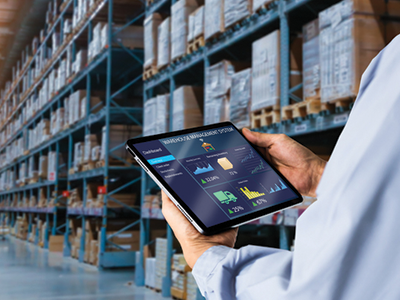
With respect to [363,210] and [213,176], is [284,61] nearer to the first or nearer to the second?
[213,176]

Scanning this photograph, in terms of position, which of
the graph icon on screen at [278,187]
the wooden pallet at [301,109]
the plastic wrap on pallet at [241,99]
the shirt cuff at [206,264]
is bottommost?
the shirt cuff at [206,264]

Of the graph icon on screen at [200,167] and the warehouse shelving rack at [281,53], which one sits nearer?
the graph icon on screen at [200,167]

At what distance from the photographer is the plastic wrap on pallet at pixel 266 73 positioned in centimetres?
426

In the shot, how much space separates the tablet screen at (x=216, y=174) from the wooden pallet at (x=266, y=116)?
2.86 metres

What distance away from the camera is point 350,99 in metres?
3.42

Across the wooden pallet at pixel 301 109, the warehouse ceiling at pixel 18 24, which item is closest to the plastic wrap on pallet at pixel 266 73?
the wooden pallet at pixel 301 109

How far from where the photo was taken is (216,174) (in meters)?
1.25

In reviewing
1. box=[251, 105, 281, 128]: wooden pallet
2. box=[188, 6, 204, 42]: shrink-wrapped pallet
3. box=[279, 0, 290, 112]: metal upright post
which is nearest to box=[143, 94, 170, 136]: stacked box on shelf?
box=[188, 6, 204, 42]: shrink-wrapped pallet

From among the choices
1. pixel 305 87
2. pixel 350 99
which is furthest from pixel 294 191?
pixel 305 87

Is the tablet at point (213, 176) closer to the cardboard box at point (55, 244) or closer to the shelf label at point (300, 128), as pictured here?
the shelf label at point (300, 128)

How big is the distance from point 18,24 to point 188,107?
49.3 feet

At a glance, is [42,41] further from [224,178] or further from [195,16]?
[224,178]

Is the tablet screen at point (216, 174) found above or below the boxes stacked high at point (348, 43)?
below

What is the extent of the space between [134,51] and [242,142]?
860cm
